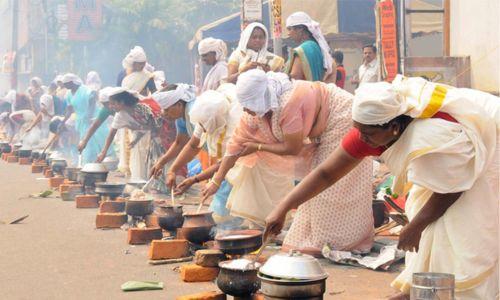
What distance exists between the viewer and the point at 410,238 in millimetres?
4691

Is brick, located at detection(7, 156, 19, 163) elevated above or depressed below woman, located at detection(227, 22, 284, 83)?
below

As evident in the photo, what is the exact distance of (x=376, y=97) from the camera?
14.2 ft

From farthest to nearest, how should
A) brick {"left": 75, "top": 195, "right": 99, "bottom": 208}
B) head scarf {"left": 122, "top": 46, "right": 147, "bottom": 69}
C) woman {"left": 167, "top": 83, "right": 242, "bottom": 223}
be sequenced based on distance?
head scarf {"left": 122, "top": 46, "right": 147, "bottom": 69}, brick {"left": 75, "top": 195, "right": 99, "bottom": 208}, woman {"left": 167, "top": 83, "right": 242, "bottom": 223}

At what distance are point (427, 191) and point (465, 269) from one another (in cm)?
50

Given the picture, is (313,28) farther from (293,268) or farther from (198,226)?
(293,268)

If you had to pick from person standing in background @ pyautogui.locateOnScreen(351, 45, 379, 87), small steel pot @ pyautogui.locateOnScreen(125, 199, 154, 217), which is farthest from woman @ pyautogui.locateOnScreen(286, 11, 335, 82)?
person standing in background @ pyautogui.locateOnScreen(351, 45, 379, 87)

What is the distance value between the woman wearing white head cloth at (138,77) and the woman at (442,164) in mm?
9663

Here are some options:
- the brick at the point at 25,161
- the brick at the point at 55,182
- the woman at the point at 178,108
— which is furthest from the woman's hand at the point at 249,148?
the brick at the point at 25,161

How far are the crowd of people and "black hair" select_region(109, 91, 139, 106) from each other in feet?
0.05

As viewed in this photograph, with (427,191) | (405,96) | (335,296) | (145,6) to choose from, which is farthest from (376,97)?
(145,6)

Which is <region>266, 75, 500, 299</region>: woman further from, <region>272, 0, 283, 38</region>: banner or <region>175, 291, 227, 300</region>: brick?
<region>272, 0, 283, 38</region>: banner

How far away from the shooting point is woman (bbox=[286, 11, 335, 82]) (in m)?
8.69

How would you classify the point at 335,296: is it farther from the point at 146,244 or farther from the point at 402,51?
the point at 402,51

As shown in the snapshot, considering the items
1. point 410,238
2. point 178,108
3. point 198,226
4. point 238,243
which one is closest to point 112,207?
point 178,108
